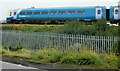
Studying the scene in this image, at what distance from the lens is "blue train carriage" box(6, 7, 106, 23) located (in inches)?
1045

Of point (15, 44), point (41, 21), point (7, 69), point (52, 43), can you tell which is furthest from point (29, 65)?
point (41, 21)

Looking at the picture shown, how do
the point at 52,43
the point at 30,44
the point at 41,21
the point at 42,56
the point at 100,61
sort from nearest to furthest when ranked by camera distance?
the point at 100,61 → the point at 42,56 → the point at 52,43 → the point at 30,44 → the point at 41,21

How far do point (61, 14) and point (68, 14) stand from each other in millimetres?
1047

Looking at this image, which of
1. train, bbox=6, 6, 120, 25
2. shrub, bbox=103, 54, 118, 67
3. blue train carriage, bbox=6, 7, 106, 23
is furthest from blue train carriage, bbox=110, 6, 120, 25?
shrub, bbox=103, 54, 118, 67

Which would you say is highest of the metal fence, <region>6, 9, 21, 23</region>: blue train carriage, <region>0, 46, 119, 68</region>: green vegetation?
<region>6, 9, 21, 23</region>: blue train carriage

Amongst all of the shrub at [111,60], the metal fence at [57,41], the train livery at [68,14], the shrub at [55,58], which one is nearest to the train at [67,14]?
the train livery at [68,14]

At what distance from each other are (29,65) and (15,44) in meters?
4.19

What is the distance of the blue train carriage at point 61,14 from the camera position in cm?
2653

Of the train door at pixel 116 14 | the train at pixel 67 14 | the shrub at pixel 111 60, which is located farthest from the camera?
the train at pixel 67 14

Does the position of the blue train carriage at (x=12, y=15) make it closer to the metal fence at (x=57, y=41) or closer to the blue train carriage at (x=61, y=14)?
the blue train carriage at (x=61, y=14)

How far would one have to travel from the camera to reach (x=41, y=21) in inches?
1158

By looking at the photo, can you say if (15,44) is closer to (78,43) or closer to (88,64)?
(78,43)

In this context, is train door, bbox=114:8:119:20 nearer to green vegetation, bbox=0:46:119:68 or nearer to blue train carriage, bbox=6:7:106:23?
blue train carriage, bbox=6:7:106:23

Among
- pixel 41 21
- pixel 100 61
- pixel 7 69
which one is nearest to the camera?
pixel 7 69
